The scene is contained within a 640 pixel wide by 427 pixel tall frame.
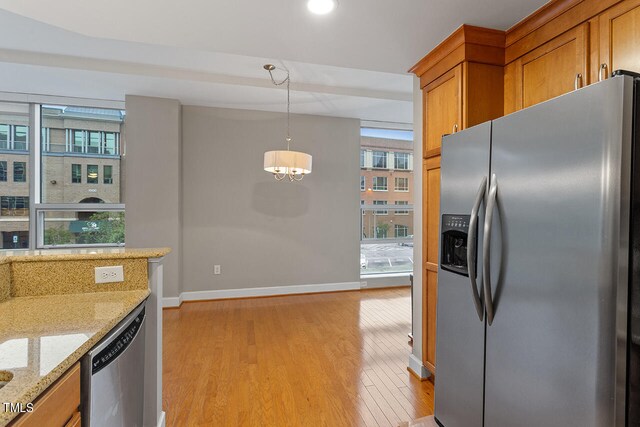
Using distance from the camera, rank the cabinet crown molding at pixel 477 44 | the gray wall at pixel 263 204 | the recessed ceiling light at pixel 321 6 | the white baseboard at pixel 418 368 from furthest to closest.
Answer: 1. the gray wall at pixel 263 204
2. the white baseboard at pixel 418 368
3. the cabinet crown molding at pixel 477 44
4. the recessed ceiling light at pixel 321 6

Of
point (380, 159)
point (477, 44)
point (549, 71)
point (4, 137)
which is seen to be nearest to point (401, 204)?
point (380, 159)

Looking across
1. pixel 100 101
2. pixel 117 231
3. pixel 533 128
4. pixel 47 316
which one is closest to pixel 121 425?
pixel 47 316

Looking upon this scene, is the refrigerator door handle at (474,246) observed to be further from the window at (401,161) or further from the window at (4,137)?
the window at (4,137)

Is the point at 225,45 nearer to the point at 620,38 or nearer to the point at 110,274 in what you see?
the point at 110,274

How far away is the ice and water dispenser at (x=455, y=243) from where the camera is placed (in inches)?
60.1

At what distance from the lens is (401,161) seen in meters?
5.39

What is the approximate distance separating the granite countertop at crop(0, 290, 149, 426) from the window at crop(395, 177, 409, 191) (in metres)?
4.44

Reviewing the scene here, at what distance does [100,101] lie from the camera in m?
3.99

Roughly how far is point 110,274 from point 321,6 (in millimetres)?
1848

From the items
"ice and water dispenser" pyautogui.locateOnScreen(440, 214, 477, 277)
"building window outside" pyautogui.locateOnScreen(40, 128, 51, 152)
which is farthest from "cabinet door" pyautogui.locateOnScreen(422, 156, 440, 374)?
"building window outside" pyautogui.locateOnScreen(40, 128, 51, 152)

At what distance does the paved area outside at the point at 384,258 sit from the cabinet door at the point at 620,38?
3.94 meters

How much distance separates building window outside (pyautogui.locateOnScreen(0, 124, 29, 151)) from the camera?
12.7 feet

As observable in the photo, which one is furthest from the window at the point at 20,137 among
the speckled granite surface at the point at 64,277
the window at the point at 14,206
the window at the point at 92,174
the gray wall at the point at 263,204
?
the speckled granite surface at the point at 64,277

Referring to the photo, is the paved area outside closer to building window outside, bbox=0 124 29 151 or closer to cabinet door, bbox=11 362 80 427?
cabinet door, bbox=11 362 80 427
